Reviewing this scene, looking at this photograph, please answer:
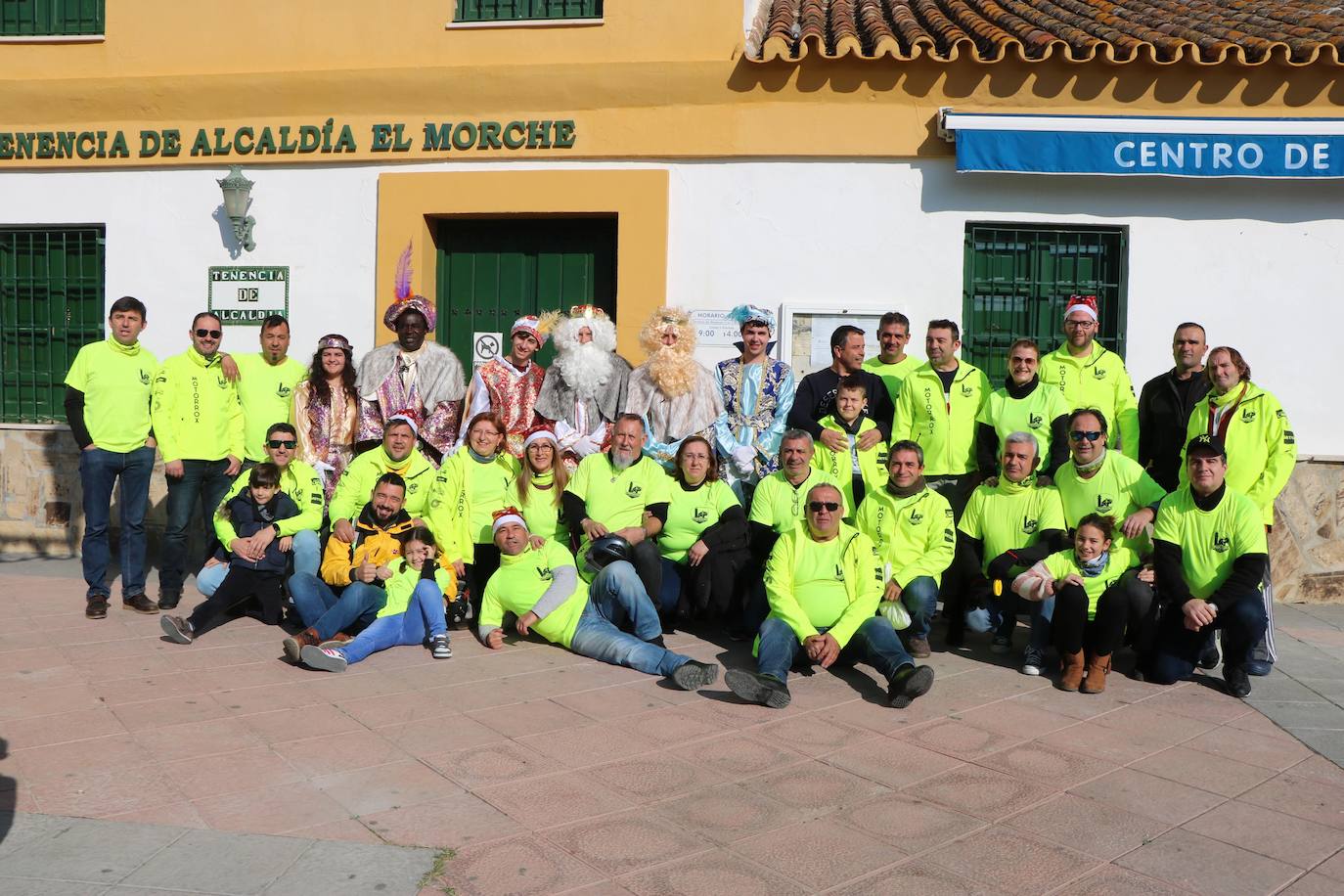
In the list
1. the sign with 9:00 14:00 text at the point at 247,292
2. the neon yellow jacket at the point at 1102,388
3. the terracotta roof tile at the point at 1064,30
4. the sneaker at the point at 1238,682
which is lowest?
the sneaker at the point at 1238,682

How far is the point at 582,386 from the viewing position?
7617 millimetres

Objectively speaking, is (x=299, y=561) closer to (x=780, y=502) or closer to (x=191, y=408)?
(x=191, y=408)

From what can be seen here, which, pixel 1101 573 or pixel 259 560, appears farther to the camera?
pixel 259 560

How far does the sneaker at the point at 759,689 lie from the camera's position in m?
5.35

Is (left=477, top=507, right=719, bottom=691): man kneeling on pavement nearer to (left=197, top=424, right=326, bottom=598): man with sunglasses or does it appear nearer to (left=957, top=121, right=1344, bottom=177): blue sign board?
(left=197, top=424, right=326, bottom=598): man with sunglasses

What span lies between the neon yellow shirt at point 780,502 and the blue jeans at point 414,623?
6.10ft

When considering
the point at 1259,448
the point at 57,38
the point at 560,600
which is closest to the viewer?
the point at 560,600

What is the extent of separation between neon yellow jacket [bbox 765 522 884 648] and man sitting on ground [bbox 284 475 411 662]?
7.05 feet

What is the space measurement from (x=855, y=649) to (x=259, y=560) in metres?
3.51

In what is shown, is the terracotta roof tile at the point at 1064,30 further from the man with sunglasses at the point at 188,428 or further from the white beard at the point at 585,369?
the man with sunglasses at the point at 188,428

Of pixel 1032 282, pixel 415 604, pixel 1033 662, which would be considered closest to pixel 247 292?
pixel 415 604

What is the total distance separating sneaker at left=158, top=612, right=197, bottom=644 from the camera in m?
6.38

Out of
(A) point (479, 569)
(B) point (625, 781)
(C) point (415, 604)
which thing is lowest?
(B) point (625, 781)

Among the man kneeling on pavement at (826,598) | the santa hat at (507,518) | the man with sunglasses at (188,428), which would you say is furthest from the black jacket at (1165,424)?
the man with sunglasses at (188,428)
